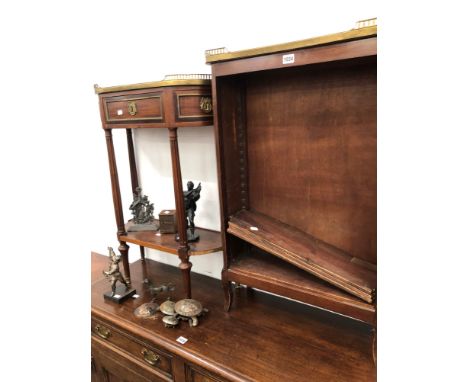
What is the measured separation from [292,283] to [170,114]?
2.79 feet

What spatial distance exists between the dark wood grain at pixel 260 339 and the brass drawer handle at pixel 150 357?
0.19 ft

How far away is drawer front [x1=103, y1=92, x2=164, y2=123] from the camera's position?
1.43 metres

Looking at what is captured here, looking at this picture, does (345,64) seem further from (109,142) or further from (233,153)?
(109,142)

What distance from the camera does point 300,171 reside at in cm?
142

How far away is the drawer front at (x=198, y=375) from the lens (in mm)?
1255

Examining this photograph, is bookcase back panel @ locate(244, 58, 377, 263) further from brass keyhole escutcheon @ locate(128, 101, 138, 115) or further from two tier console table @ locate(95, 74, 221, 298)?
brass keyhole escutcheon @ locate(128, 101, 138, 115)

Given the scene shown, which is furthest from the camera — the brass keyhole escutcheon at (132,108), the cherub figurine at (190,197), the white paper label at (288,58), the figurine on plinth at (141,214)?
the figurine on plinth at (141,214)

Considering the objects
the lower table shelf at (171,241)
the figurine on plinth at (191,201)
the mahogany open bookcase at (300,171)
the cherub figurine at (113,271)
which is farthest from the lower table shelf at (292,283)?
the cherub figurine at (113,271)

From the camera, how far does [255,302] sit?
5.34ft

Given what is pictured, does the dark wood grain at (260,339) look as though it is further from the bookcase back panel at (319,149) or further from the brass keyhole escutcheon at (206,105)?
the brass keyhole escutcheon at (206,105)

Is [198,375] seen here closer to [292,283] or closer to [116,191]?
[292,283]

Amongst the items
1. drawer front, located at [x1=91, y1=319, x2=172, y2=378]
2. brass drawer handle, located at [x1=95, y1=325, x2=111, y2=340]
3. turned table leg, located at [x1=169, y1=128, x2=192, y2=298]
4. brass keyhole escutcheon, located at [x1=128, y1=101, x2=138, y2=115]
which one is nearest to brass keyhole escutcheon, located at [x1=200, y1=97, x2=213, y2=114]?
turned table leg, located at [x1=169, y1=128, x2=192, y2=298]

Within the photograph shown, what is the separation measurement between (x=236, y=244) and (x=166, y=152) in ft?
2.52

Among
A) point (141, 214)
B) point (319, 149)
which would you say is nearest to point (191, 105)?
point (319, 149)
